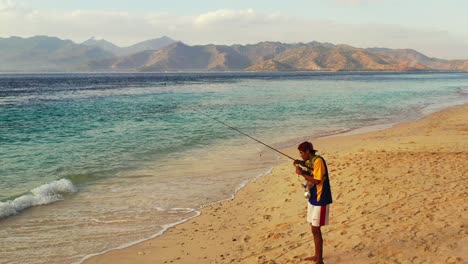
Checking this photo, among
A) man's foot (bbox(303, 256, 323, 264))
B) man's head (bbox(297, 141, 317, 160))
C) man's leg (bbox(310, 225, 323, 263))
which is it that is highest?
man's head (bbox(297, 141, 317, 160))

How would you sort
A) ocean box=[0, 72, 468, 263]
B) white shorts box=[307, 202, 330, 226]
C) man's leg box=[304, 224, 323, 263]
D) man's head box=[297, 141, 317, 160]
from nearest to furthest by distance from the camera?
man's head box=[297, 141, 317, 160] → white shorts box=[307, 202, 330, 226] → man's leg box=[304, 224, 323, 263] → ocean box=[0, 72, 468, 263]

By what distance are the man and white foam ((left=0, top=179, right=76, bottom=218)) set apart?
750cm

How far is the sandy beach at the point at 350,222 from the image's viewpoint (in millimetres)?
6875

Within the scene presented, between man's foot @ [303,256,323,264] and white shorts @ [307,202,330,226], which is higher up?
white shorts @ [307,202,330,226]

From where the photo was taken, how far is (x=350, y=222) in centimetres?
800

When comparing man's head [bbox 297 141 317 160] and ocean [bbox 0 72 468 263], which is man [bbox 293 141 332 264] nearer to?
man's head [bbox 297 141 317 160]

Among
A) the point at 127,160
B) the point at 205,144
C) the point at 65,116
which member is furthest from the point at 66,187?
the point at 65,116

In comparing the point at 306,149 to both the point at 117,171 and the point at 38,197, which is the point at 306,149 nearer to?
the point at 38,197

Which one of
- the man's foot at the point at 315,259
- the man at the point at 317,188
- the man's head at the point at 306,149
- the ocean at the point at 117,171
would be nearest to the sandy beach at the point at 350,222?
the man's foot at the point at 315,259

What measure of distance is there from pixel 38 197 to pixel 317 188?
8.02 meters

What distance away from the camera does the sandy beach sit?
22.6ft

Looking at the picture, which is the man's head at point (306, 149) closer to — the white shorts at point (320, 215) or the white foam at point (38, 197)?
the white shorts at point (320, 215)

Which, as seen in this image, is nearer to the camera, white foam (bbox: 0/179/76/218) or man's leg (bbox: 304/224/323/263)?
man's leg (bbox: 304/224/323/263)

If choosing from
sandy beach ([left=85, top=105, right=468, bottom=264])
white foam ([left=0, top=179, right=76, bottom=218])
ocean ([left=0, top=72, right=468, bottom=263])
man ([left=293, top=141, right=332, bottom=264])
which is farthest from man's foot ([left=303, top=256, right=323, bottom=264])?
white foam ([left=0, top=179, right=76, bottom=218])
